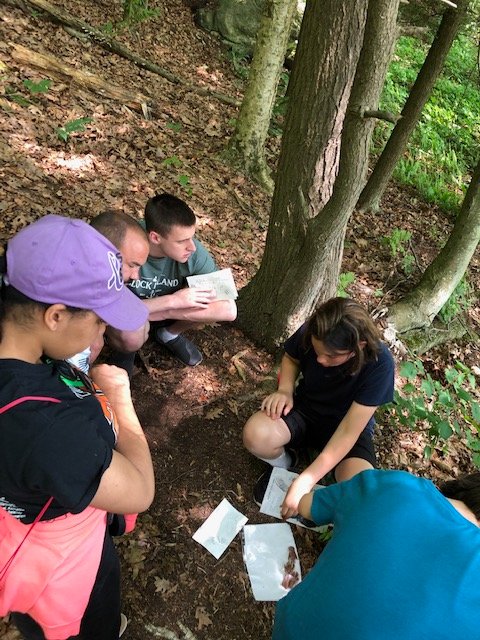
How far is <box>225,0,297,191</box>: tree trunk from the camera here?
240 inches

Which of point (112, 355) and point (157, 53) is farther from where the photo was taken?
point (157, 53)

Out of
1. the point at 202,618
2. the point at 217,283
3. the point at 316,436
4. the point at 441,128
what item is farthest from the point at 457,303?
the point at 441,128

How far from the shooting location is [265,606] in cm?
255

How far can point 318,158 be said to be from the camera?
10.6 ft

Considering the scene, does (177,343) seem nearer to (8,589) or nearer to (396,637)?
(8,589)

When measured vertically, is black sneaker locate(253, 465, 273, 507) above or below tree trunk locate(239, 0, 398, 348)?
below

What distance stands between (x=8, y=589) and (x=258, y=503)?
67.7 inches

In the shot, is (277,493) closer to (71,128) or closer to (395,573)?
(395,573)

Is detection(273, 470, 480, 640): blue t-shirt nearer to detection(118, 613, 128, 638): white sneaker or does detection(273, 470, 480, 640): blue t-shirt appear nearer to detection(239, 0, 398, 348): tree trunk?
detection(118, 613, 128, 638): white sneaker

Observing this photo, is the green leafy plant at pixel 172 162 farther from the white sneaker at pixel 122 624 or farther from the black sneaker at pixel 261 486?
the white sneaker at pixel 122 624

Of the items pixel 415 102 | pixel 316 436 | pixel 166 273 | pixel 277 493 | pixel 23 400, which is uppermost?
pixel 415 102

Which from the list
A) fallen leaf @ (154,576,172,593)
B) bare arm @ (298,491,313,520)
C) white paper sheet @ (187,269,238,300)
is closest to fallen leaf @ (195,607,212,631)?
fallen leaf @ (154,576,172,593)

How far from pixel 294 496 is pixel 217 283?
163 cm

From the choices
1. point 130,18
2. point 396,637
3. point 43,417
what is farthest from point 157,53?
point 396,637
